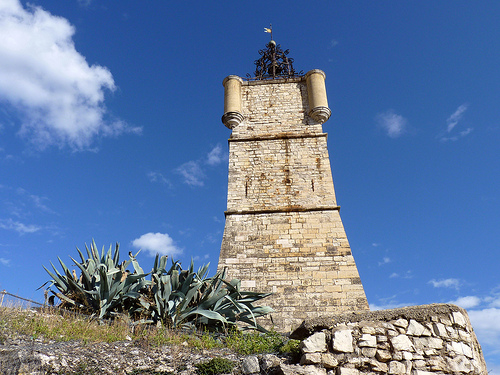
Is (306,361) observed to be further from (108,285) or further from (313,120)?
(313,120)

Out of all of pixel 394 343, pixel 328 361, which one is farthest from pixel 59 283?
pixel 394 343

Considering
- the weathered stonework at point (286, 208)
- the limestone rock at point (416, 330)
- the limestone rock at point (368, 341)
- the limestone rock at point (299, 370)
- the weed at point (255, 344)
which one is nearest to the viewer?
the limestone rock at point (299, 370)

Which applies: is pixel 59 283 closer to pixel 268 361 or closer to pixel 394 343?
pixel 268 361

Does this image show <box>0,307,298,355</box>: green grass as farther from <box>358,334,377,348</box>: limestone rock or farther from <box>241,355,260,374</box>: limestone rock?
<box>358,334,377,348</box>: limestone rock

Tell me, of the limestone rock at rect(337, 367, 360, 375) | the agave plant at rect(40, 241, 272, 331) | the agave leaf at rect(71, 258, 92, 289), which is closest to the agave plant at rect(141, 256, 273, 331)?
the agave plant at rect(40, 241, 272, 331)

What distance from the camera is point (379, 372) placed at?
12.7ft

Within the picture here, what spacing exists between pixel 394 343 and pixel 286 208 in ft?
18.0

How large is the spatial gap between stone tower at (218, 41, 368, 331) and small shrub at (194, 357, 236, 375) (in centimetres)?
374

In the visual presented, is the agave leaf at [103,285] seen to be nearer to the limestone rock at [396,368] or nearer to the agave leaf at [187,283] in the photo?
the agave leaf at [187,283]

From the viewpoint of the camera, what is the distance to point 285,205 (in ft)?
31.0

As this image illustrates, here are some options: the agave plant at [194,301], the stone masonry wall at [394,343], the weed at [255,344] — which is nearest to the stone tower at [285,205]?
the agave plant at [194,301]

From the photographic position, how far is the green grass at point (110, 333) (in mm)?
4328

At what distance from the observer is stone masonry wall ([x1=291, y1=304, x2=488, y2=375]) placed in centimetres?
392

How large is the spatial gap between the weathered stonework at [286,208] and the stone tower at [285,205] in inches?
0.8
